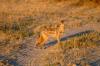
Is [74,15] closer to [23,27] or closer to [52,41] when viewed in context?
[23,27]

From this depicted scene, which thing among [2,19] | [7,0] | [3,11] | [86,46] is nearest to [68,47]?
[86,46]

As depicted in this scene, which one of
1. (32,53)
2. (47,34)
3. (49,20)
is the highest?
(47,34)

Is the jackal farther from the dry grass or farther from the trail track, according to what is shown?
the dry grass

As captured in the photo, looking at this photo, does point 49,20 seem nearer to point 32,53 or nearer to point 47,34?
point 47,34

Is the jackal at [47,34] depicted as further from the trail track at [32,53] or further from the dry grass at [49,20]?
the dry grass at [49,20]

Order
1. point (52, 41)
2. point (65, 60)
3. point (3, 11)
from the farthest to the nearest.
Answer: point (3, 11)
point (52, 41)
point (65, 60)

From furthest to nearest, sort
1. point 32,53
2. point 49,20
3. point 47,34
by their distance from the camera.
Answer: point 49,20 → point 47,34 → point 32,53

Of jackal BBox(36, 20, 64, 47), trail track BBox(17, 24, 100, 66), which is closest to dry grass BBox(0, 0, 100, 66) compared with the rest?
trail track BBox(17, 24, 100, 66)

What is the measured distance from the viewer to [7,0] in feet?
58.7

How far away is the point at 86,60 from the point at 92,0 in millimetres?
7956

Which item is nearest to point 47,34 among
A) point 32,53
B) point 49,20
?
point 32,53

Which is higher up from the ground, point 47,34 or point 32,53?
point 47,34

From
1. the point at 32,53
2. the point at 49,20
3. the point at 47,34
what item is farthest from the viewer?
the point at 49,20

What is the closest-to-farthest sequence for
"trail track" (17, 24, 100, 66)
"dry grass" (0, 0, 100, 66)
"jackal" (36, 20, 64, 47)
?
"trail track" (17, 24, 100, 66) < "dry grass" (0, 0, 100, 66) < "jackal" (36, 20, 64, 47)
